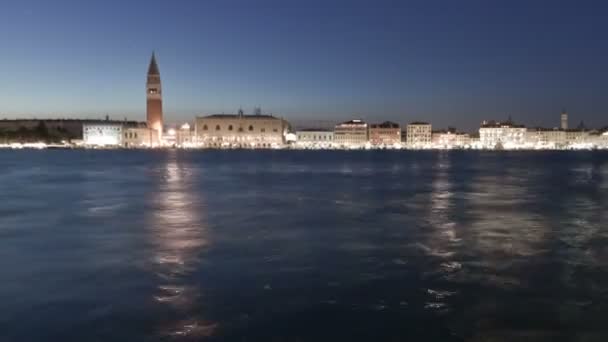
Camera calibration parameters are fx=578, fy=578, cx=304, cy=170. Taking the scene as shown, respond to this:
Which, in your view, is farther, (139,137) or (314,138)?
(314,138)

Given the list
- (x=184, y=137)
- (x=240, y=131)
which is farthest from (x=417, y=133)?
(x=184, y=137)

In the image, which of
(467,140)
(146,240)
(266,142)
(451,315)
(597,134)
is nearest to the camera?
(451,315)

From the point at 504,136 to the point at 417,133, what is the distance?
996 inches

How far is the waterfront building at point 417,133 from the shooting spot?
141 meters

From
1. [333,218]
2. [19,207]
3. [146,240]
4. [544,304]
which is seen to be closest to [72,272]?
[146,240]

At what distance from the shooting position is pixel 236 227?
1384 cm

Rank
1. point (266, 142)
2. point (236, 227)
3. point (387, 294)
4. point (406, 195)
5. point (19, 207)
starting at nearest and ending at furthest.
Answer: point (387, 294), point (236, 227), point (19, 207), point (406, 195), point (266, 142)

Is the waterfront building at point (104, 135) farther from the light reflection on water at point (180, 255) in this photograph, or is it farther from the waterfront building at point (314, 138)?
the light reflection on water at point (180, 255)

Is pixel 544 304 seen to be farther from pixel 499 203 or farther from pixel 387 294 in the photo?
pixel 499 203

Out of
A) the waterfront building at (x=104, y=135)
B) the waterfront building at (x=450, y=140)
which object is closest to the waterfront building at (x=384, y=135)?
the waterfront building at (x=450, y=140)

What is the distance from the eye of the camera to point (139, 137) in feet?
415

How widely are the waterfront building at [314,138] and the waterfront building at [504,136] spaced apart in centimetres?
4370

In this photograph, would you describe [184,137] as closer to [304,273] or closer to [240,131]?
[240,131]

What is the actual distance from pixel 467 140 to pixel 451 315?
508 ft
